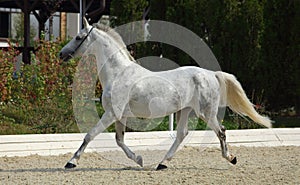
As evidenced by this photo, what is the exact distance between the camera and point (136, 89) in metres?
6.14

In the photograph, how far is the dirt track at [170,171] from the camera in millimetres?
5578

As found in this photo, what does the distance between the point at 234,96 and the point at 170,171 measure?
1364mm

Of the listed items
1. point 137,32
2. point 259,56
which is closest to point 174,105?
point 259,56

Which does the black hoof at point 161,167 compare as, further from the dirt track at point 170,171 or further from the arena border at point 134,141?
the arena border at point 134,141

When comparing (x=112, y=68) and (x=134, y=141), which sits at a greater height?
(x=112, y=68)

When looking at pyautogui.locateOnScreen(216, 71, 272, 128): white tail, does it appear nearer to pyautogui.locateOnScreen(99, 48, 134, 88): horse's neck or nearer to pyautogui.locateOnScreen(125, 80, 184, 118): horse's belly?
pyautogui.locateOnScreen(125, 80, 184, 118): horse's belly

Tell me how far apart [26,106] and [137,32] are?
4.59 m

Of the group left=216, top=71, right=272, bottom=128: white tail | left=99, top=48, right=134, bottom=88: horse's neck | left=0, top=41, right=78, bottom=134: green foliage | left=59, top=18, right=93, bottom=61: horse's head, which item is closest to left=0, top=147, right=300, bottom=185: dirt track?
left=216, top=71, right=272, bottom=128: white tail

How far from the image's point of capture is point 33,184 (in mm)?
5332

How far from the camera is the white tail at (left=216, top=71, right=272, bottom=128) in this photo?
6.80 metres

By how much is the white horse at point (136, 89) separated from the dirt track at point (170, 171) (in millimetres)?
232

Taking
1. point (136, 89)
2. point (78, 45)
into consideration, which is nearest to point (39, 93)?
point (78, 45)

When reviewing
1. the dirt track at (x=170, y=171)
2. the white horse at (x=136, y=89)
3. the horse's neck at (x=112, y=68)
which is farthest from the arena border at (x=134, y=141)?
the horse's neck at (x=112, y=68)

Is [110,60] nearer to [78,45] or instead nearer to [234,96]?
[78,45]
